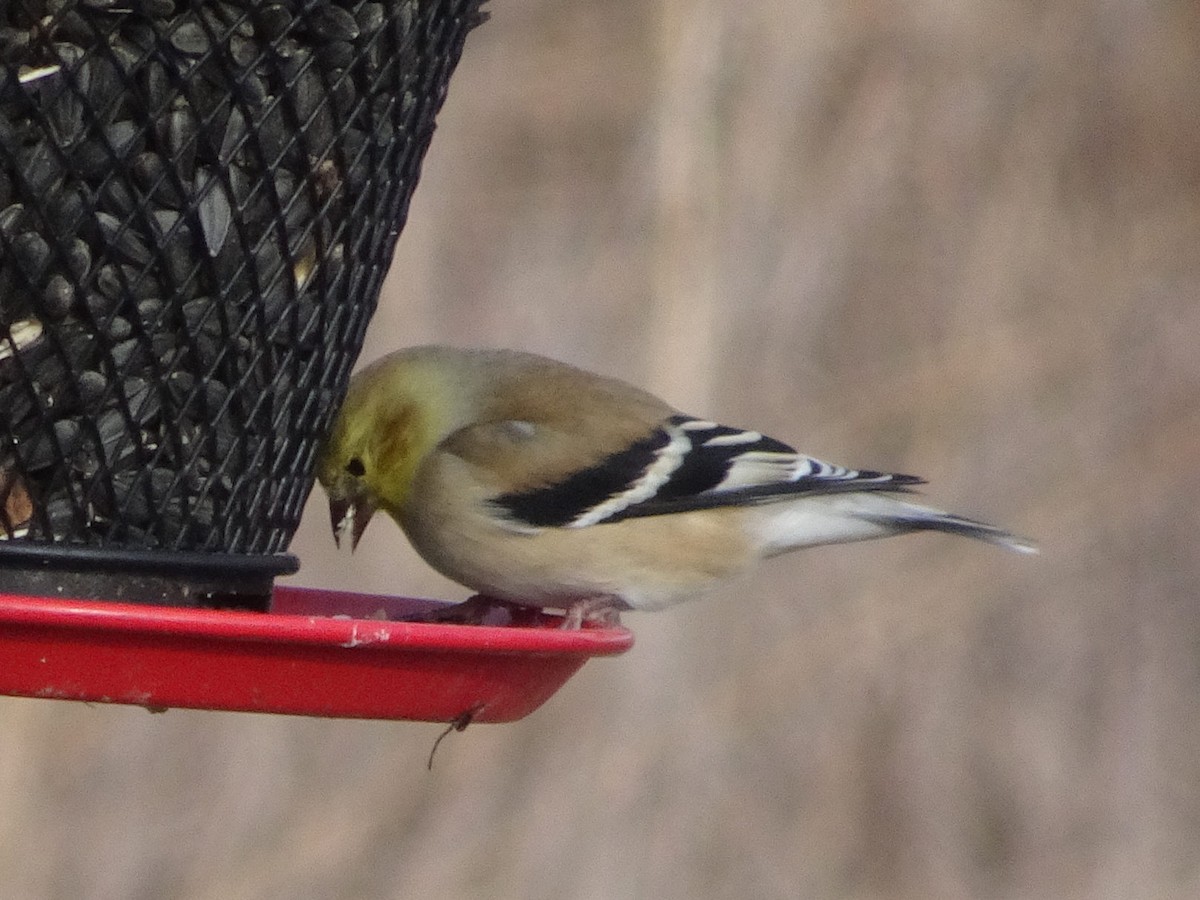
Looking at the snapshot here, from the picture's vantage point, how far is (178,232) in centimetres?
259

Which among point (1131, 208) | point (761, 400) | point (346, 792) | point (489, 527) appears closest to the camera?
point (489, 527)

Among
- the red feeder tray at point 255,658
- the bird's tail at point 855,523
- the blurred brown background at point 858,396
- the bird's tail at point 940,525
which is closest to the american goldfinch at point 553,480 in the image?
the bird's tail at point 855,523

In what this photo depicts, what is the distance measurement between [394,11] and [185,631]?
1020 millimetres

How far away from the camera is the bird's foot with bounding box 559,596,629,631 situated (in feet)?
11.9

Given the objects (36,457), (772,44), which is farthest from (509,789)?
(36,457)

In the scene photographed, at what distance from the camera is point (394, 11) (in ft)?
8.98

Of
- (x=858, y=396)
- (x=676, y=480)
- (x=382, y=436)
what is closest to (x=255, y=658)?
(x=382, y=436)

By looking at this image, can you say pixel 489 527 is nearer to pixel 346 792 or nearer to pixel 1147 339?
pixel 346 792

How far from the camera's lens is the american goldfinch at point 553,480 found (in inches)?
145

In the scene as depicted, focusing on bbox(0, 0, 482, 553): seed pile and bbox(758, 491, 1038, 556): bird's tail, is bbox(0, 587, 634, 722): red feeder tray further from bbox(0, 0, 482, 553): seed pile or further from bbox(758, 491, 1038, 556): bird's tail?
bbox(758, 491, 1038, 556): bird's tail

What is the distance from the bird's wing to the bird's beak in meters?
0.27

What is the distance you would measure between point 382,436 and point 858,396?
14.0 feet

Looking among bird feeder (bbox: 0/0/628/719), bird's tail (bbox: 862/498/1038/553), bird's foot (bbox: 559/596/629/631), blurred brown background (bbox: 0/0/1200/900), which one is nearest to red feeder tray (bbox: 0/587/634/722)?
bird feeder (bbox: 0/0/628/719)

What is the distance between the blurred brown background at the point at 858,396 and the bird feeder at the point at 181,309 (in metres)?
4.02
